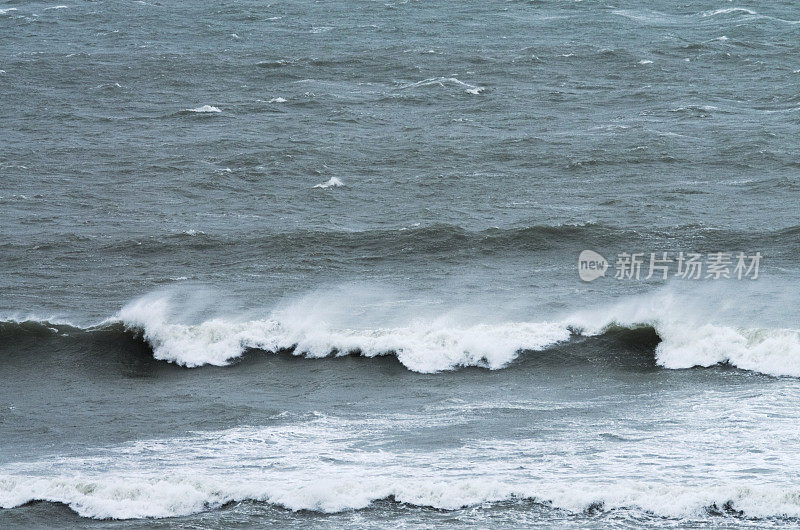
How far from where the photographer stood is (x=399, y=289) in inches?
1136

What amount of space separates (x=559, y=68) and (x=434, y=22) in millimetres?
15523

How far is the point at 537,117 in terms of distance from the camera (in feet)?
151

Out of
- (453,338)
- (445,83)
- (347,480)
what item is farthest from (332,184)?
(347,480)

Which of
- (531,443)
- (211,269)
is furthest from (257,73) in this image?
(531,443)

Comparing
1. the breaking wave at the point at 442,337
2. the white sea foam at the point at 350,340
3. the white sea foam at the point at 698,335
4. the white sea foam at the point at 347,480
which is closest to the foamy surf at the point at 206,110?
the breaking wave at the point at 442,337

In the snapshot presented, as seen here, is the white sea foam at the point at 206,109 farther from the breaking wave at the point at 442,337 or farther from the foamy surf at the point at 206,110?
the breaking wave at the point at 442,337

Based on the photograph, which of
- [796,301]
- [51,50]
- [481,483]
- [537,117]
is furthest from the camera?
[51,50]

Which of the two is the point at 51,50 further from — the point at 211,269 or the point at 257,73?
the point at 211,269
